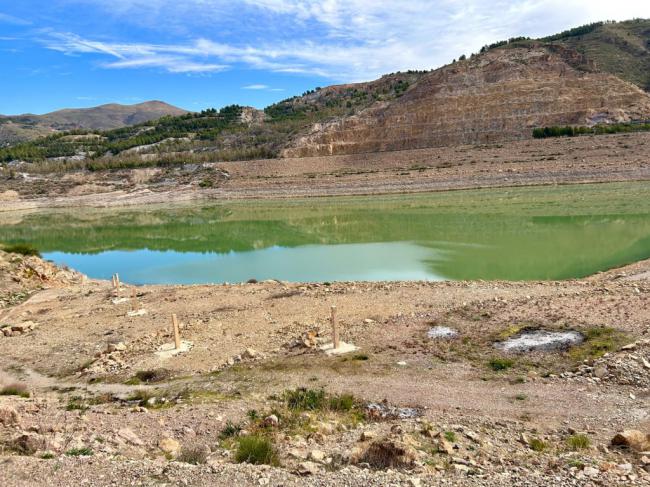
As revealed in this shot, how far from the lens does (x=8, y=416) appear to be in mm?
7457

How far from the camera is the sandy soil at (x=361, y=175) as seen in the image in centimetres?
5175

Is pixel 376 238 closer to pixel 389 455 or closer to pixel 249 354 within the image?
pixel 249 354

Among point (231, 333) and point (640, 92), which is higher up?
point (640, 92)

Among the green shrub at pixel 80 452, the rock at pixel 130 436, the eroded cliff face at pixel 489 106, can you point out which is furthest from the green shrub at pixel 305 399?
the eroded cliff face at pixel 489 106

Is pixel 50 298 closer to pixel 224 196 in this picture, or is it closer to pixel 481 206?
pixel 481 206

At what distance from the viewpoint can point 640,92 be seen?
216 ft

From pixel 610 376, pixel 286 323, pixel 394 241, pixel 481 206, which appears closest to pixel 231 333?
pixel 286 323

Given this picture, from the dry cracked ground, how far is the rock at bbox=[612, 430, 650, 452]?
22 mm

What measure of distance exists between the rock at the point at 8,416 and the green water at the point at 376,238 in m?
14.3

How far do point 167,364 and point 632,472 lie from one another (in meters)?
8.92

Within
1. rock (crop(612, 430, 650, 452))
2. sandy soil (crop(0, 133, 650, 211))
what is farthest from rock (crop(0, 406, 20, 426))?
sandy soil (crop(0, 133, 650, 211))

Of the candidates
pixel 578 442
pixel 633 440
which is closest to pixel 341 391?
pixel 578 442

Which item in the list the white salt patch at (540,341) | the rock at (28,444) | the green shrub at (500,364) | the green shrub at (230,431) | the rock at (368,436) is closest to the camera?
the rock at (28,444)

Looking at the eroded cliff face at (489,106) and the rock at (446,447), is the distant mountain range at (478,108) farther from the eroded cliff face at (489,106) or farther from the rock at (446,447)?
the rock at (446,447)
